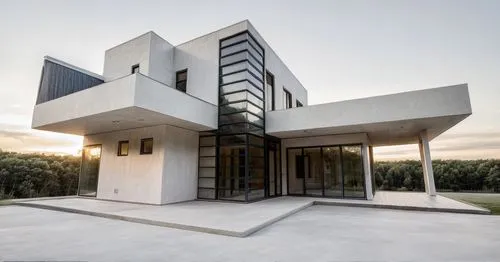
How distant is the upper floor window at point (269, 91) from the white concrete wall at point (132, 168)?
4576 mm

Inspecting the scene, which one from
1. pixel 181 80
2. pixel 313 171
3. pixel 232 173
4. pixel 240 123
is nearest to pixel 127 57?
pixel 181 80

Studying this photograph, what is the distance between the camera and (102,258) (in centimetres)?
315

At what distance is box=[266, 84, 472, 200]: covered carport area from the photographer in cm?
704

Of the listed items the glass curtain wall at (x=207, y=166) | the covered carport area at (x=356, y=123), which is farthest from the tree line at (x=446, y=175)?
the glass curtain wall at (x=207, y=166)

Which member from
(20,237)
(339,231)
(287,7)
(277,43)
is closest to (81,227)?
(20,237)

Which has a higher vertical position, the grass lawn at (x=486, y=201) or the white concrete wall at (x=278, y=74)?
the white concrete wall at (x=278, y=74)

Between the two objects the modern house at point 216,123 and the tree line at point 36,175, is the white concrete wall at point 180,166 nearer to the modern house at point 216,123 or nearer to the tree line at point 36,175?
the modern house at point 216,123

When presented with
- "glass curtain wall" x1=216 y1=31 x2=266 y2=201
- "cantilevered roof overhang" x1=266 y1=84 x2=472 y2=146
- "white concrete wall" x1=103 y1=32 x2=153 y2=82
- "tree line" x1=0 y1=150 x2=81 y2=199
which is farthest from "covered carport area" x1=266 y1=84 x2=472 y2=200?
Answer: "tree line" x1=0 y1=150 x2=81 y2=199

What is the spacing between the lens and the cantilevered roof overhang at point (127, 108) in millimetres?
6195

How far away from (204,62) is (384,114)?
7019 millimetres

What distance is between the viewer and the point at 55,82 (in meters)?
8.84

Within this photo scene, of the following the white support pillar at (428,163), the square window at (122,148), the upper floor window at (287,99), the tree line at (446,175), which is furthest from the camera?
the tree line at (446,175)

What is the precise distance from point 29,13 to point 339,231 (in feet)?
39.8

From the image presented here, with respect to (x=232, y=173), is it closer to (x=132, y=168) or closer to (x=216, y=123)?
(x=216, y=123)
